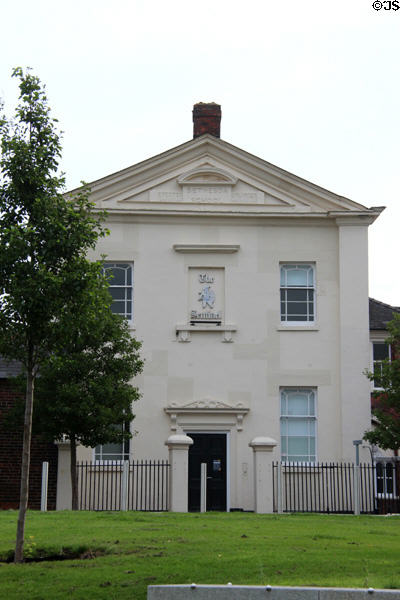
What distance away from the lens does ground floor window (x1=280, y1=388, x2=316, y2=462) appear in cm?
2709

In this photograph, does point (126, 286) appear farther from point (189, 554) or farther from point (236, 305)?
point (189, 554)

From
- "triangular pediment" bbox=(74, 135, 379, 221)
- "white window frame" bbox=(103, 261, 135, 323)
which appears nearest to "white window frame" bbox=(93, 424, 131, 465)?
"white window frame" bbox=(103, 261, 135, 323)

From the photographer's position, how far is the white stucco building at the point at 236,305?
2698cm

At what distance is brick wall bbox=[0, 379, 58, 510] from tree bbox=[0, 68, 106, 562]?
12405 mm

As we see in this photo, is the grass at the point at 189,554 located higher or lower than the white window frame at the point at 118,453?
lower

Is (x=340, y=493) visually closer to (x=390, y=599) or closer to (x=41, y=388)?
(x=41, y=388)

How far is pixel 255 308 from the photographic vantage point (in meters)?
27.7

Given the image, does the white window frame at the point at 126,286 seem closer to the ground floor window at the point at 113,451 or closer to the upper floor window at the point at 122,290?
the upper floor window at the point at 122,290

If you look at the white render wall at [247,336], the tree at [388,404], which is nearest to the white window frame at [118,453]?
the white render wall at [247,336]

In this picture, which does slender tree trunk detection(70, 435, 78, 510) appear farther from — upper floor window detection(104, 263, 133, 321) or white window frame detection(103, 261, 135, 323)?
A: upper floor window detection(104, 263, 133, 321)

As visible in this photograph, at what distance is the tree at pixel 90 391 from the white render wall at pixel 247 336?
260 centimetres

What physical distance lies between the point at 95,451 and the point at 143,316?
4.13 metres

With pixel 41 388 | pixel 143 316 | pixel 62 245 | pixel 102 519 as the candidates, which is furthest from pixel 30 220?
pixel 143 316

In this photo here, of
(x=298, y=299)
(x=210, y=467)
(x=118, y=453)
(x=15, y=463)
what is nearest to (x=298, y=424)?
(x=210, y=467)
